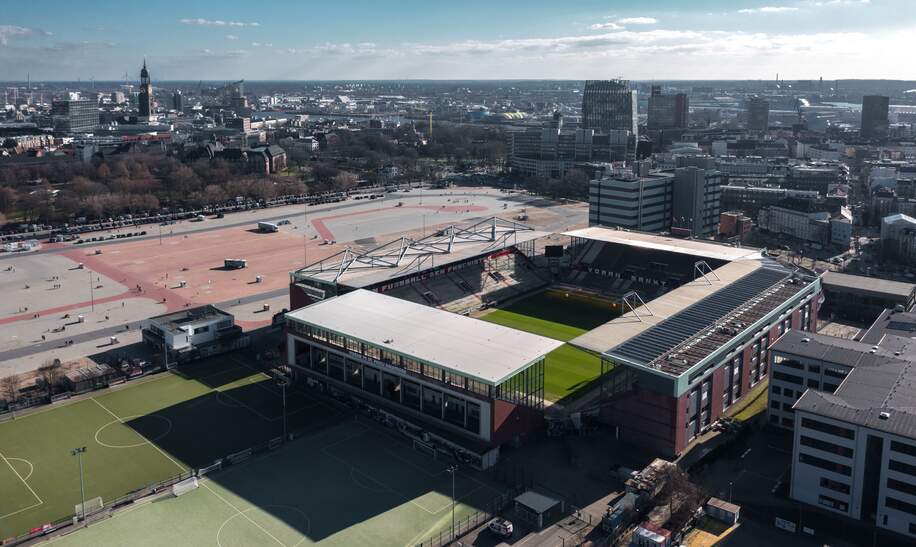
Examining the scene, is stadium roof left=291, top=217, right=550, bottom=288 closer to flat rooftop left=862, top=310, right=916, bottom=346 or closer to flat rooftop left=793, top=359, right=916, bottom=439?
flat rooftop left=862, top=310, right=916, bottom=346

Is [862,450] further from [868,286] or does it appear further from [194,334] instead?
[194,334]

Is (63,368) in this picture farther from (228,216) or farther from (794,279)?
(228,216)

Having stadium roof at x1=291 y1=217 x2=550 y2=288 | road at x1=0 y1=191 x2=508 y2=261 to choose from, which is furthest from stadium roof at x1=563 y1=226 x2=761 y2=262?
road at x1=0 y1=191 x2=508 y2=261

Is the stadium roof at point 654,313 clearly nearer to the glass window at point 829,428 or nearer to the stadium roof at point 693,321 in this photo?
the stadium roof at point 693,321

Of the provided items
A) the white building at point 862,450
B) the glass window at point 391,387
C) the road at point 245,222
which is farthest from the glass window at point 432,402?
the road at point 245,222

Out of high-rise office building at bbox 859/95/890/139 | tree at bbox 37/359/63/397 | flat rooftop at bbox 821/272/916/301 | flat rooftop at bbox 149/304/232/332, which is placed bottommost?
tree at bbox 37/359/63/397

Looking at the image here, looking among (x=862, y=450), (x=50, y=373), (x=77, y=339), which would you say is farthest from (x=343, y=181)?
(x=862, y=450)
